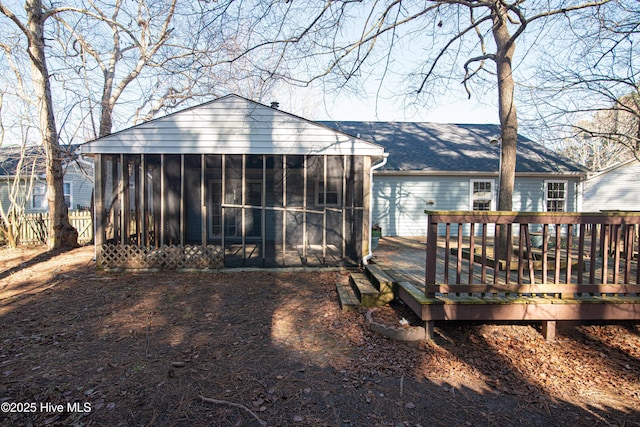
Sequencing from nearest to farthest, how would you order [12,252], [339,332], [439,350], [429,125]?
[439,350]
[339,332]
[12,252]
[429,125]

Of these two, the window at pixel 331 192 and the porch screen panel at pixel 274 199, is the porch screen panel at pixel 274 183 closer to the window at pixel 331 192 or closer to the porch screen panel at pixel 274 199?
the porch screen panel at pixel 274 199

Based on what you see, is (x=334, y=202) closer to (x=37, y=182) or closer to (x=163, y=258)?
(x=163, y=258)

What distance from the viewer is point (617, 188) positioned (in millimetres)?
17031

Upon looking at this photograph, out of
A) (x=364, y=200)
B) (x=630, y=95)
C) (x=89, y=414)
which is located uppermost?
(x=630, y=95)

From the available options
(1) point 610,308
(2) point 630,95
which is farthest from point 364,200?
(2) point 630,95

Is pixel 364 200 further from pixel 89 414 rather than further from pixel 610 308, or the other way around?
pixel 89 414

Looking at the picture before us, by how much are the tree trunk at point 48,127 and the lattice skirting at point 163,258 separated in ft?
13.2

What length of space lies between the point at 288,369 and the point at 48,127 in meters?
10.7

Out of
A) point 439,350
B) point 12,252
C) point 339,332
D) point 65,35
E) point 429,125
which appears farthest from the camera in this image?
point 429,125

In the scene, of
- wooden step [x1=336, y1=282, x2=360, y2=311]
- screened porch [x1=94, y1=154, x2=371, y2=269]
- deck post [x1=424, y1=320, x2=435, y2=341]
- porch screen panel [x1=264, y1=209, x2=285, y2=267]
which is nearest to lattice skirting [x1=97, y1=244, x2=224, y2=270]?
screened porch [x1=94, y1=154, x2=371, y2=269]

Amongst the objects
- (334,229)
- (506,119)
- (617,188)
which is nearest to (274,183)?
(334,229)

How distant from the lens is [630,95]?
8.02m

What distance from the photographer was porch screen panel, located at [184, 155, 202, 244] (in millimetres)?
10355

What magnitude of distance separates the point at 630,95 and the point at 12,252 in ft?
57.6
